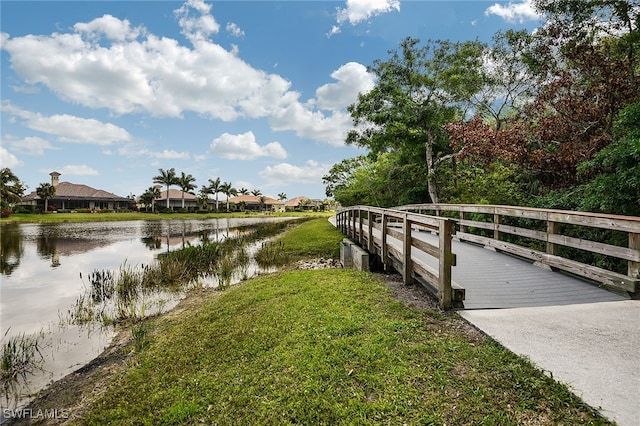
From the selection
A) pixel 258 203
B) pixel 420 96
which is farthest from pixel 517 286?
pixel 258 203

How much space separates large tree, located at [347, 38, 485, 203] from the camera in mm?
16000

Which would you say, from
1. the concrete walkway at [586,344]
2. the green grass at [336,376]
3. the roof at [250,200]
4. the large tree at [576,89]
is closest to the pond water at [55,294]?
the green grass at [336,376]

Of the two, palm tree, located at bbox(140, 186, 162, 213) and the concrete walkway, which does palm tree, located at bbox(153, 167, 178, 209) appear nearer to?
palm tree, located at bbox(140, 186, 162, 213)

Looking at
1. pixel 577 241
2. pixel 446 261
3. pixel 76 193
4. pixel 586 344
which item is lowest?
pixel 586 344

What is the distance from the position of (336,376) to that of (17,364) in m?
4.93

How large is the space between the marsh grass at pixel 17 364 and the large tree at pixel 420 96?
1524 cm

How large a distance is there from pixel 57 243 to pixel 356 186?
1832 cm

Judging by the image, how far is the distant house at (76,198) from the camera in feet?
165

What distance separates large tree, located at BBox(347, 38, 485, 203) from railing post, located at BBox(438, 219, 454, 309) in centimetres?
1260

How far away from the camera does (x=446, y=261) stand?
4074 mm


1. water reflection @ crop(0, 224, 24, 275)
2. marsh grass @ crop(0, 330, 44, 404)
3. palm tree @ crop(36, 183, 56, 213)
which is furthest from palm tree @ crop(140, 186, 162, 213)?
marsh grass @ crop(0, 330, 44, 404)

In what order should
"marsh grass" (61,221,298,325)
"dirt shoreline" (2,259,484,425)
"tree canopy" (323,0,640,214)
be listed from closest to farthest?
"dirt shoreline" (2,259,484,425)
"marsh grass" (61,221,298,325)
"tree canopy" (323,0,640,214)

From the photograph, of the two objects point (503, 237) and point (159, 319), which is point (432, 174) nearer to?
point (503, 237)

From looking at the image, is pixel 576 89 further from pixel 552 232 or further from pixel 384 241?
pixel 384 241
